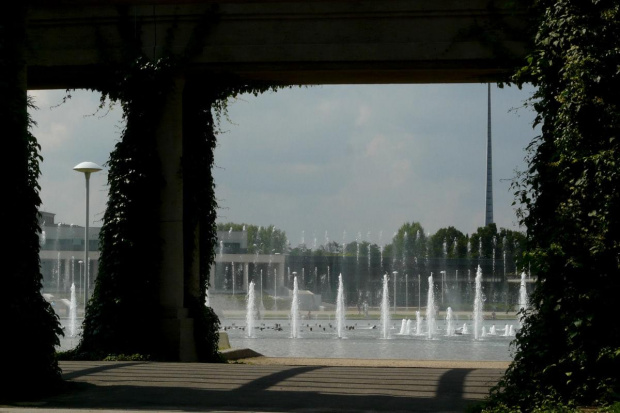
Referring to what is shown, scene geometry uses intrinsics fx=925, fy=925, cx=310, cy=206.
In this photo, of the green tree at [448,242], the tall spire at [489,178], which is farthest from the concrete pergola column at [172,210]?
the tall spire at [489,178]

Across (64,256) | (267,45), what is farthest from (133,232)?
(64,256)

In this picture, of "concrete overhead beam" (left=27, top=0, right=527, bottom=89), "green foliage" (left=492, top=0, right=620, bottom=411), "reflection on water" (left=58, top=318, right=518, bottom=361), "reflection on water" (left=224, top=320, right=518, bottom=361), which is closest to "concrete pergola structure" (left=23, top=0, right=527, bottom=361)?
"concrete overhead beam" (left=27, top=0, right=527, bottom=89)

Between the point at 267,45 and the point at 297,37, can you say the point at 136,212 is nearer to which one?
the point at 267,45

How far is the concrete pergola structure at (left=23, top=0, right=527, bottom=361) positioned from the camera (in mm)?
14984

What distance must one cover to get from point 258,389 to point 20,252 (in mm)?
3187

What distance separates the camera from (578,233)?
9.38 metres

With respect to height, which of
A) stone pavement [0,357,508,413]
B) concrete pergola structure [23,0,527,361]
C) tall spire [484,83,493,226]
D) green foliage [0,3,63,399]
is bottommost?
stone pavement [0,357,508,413]

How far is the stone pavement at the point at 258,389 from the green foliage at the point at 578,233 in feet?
3.45

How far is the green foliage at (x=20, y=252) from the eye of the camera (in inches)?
412

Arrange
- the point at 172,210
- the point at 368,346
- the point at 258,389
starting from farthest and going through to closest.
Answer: the point at 368,346
the point at 172,210
the point at 258,389

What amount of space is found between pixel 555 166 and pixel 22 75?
6169 millimetres

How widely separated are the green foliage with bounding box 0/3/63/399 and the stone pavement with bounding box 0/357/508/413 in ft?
1.73

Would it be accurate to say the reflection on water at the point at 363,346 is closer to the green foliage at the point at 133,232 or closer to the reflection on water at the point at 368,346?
the reflection on water at the point at 368,346

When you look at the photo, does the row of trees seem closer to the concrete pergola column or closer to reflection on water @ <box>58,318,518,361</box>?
reflection on water @ <box>58,318,518,361</box>
